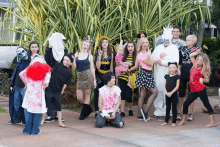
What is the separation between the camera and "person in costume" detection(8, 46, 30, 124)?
6.54 metres

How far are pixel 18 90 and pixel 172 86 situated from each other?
285 cm

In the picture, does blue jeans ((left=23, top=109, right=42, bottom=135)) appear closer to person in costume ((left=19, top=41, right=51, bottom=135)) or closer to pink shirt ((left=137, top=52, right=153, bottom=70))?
person in costume ((left=19, top=41, right=51, bottom=135))

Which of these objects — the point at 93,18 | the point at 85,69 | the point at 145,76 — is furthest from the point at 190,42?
the point at 93,18

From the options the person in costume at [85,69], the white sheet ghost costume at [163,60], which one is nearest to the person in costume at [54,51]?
the person in costume at [85,69]

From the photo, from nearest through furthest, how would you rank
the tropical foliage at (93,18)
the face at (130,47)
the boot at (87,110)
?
1. the boot at (87,110)
2. the face at (130,47)
3. the tropical foliage at (93,18)

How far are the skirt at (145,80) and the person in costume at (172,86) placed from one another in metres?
0.39

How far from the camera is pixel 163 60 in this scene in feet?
23.9

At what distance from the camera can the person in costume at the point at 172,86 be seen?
690cm

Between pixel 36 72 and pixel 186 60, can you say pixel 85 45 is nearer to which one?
pixel 36 72

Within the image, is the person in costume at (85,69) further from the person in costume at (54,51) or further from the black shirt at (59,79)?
the black shirt at (59,79)

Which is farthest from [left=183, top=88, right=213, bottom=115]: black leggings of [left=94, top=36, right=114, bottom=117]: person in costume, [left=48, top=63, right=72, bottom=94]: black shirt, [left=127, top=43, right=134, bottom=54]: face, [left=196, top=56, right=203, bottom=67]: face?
[left=48, top=63, right=72, bottom=94]: black shirt

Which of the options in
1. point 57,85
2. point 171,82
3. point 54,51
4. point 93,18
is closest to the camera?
point 57,85

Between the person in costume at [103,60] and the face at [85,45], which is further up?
the face at [85,45]

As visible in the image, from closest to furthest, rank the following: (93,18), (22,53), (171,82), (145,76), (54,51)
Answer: (22,53), (171,82), (54,51), (145,76), (93,18)
